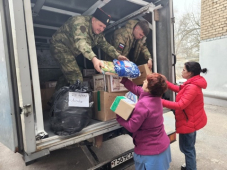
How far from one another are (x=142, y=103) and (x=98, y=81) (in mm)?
867

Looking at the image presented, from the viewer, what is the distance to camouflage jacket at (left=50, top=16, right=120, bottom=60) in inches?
77.5

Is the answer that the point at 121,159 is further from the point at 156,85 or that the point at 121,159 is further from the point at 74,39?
the point at 74,39

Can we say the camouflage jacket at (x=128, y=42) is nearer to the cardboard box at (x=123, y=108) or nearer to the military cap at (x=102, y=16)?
the military cap at (x=102, y=16)

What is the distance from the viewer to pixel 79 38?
203 centimetres

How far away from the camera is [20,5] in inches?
49.0

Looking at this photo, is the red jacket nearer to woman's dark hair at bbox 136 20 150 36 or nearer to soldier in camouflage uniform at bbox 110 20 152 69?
soldier in camouflage uniform at bbox 110 20 152 69

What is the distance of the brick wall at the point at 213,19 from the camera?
5.67 meters

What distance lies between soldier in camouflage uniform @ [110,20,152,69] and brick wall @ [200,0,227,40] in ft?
15.1

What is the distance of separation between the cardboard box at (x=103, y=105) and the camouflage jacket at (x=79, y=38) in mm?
476

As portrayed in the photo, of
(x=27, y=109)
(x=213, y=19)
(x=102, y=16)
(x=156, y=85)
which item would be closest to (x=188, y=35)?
(x=213, y=19)

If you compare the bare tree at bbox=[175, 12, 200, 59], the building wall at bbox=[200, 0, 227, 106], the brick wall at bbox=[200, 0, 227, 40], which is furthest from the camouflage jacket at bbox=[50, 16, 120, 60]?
the bare tree at bbox=[175, 12, 200, 59]

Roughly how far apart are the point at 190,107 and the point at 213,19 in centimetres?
566

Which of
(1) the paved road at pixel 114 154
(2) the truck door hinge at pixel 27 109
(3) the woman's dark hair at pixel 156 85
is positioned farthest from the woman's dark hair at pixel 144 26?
(1) the paved road at pixel 114 154

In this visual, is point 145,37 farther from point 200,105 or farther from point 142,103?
point 142,103
